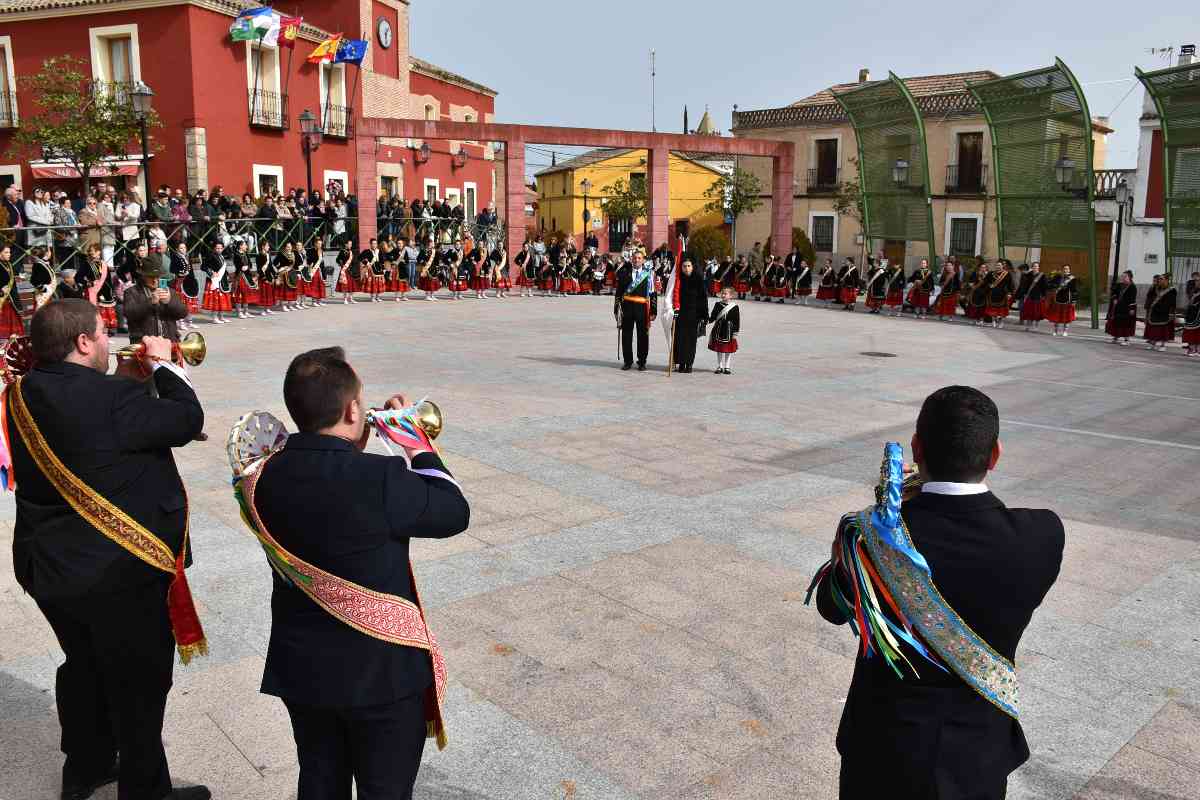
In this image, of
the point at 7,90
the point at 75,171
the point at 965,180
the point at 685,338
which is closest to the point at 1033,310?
the point at 685,338

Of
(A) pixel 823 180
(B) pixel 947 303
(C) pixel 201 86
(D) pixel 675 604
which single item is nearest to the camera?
(D) pixel 675 604

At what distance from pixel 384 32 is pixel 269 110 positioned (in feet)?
25.2

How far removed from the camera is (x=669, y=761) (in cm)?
361

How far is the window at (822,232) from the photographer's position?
43.4 meters

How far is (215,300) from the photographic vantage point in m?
18.5

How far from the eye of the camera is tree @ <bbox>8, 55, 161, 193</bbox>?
2367 cm

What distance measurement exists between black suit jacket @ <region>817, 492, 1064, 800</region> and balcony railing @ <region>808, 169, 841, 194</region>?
4255 centimetres

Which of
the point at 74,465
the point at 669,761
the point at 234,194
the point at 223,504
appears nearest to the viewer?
the point at 74,465

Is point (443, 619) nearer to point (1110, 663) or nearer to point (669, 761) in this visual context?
point (669, 761)

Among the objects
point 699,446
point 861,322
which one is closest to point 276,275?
point 861,322

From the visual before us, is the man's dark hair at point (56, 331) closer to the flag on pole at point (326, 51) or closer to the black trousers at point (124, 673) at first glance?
the black trousers at point (124, 673)

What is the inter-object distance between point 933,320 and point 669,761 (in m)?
20.7

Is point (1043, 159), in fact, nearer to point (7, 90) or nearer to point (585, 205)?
point (7, 90)

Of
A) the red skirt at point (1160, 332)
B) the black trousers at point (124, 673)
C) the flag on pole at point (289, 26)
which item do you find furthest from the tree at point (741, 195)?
the black trousers at point (124, 673)
